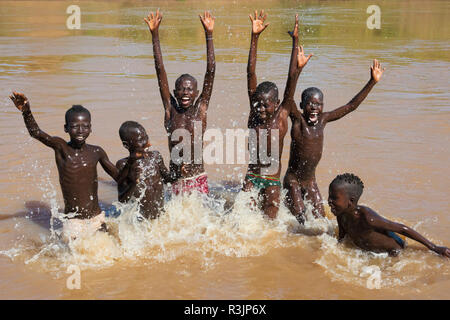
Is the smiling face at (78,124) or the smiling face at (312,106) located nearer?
the smiling face at (78,124)

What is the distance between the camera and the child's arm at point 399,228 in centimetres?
410

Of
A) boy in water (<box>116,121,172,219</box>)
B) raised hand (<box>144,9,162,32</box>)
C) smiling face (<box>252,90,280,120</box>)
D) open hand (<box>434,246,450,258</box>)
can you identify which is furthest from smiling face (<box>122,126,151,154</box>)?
open hand (<box>434,246,450,258</box>)

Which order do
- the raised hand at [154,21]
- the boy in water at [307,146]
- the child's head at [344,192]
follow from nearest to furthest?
the child's head at [344,192] < the boy in water at [307,146] < the raised hand at [154,21]

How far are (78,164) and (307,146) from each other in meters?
2.16

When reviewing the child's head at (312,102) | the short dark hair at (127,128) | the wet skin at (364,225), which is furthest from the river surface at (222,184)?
the child's head at (312,102)

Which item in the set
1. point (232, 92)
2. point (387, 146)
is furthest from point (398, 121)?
point (232, 92)

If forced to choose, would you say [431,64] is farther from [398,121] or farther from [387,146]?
[387,146]

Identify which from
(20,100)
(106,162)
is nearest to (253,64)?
(106,162)

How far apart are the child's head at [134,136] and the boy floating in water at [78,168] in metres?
0.24

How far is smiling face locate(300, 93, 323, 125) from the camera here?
4984 millimetres

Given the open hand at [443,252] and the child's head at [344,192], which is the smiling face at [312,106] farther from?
the open hand at [443,252]

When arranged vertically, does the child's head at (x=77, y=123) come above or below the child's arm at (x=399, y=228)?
above

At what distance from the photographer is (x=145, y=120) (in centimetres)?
870
